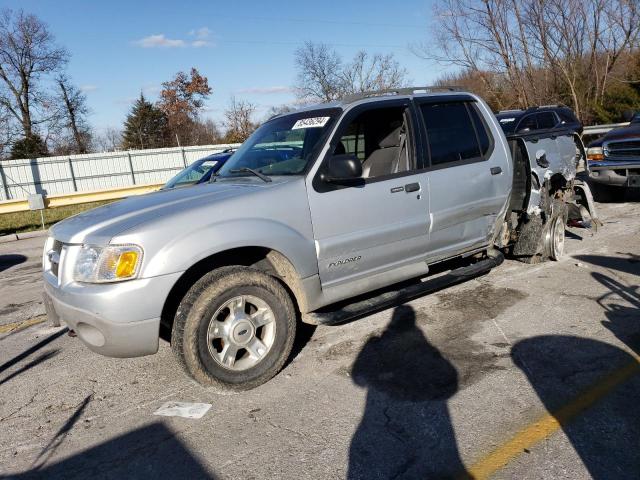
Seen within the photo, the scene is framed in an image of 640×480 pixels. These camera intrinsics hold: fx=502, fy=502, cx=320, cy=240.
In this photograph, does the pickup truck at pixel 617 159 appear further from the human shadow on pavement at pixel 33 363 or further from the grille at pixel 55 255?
the human shadow on pavement at pixel 33 363

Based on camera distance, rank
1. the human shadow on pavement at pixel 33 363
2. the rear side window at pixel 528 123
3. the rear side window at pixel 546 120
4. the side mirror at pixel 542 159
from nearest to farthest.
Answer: the human shadow on pavement at pixel 33 363
the side mirror at pixel 542 159
the rear side window at pixel 528 123
the rear side window at pixel 546 120

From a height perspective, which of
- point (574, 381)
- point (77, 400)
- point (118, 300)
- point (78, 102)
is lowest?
point (574, 381)

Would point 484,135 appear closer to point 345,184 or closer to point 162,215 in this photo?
point 345,184

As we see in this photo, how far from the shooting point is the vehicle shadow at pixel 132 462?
2.68 m

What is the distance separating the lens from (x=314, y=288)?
378 cm

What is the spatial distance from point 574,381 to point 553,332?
840 mm

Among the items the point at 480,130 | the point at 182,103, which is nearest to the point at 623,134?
the point at 480,130

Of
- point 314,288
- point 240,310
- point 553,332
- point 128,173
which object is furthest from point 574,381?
point 128,173

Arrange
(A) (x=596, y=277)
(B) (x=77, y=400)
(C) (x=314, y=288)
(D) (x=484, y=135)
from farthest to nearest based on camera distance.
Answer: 1. (A) (x=596, y=277)
2. (D) (x=484, y=135)
3. (C) (x=314, y=288)
4. (B) (x=77, y=400)

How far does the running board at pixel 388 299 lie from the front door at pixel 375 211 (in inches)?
4.6

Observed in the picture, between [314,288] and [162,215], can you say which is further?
[314,288]

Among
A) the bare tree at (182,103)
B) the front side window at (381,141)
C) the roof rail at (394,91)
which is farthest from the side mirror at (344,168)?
the bare tree at (182,103)

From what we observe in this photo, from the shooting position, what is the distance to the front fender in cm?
314

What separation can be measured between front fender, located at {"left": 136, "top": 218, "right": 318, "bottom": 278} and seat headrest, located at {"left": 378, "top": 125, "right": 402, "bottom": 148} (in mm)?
1530
